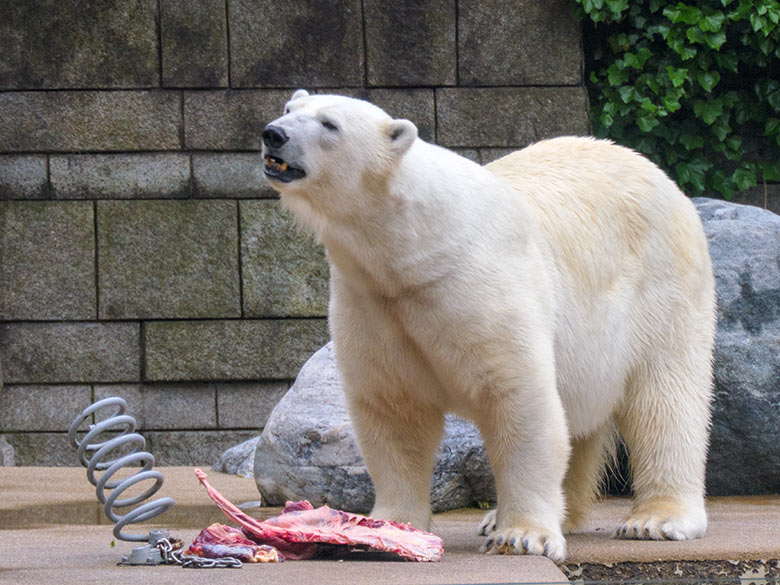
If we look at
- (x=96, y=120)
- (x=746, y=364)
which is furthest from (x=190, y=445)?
(x=746, y=364)

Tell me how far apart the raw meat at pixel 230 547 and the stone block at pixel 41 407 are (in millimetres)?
3708

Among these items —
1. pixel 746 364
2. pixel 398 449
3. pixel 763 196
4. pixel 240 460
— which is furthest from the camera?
pixel 763 196

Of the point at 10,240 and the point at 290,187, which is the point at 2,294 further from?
the point at 290,187

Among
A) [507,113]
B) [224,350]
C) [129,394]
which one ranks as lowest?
[129,394]

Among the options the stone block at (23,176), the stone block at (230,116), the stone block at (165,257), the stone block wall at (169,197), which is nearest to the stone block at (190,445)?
the stone block wall at (169,197)

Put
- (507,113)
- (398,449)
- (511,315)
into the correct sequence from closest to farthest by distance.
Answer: (511,315)
(398,449)
(507,113)

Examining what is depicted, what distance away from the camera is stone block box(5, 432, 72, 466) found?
7133mm

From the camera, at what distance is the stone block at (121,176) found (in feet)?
23.7

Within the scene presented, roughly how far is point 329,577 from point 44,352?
14.5ft

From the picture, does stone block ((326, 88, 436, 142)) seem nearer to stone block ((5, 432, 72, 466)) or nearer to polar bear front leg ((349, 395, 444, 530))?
stone block ((5, 432, 72, 466))

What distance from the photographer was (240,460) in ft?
21.2

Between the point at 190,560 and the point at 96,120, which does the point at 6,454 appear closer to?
the point at 96,120

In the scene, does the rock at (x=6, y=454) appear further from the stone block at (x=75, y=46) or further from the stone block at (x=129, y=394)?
the stone block at (x=75, y=46)

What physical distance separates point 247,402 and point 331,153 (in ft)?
12.6
